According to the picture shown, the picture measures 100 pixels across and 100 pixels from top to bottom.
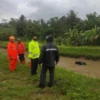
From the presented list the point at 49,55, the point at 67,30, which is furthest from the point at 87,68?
the point at 67,30

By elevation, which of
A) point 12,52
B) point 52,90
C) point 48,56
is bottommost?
point 52,90

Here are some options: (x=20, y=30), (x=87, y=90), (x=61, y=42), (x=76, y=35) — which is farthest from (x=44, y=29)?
(x=87, y=90)

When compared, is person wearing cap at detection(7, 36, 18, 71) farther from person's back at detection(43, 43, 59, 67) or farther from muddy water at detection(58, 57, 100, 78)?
muddy water at detection(58, 57, 100, 78)

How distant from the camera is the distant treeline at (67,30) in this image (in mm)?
29531

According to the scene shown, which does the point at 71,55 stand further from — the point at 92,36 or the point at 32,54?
the point at 32,54

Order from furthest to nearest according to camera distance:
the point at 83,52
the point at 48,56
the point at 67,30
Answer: the point at 67,30
the point at 83,52
the point at 48,56

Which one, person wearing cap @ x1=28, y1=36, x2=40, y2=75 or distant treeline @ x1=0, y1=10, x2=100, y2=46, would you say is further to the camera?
distant treeline @ x1=0, y1=10, x2=100, y2=46

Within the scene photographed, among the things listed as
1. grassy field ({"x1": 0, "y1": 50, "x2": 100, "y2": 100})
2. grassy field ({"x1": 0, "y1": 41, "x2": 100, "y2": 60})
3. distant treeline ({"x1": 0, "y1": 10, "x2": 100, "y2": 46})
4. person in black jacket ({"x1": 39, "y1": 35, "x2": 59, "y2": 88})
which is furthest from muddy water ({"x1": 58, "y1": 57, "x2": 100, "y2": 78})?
distant treeline ({"x1": 0, "y1": 10, "x2": 100, "y2": 46})

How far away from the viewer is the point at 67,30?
40.8 meters

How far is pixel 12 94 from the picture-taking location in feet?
25.2

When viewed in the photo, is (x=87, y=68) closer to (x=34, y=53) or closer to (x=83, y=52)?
(x=34, y=53)

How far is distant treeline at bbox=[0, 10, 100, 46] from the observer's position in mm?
29531

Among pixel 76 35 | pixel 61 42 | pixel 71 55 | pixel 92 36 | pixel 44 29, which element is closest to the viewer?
pixel 71 55

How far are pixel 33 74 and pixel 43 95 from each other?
119 inches
